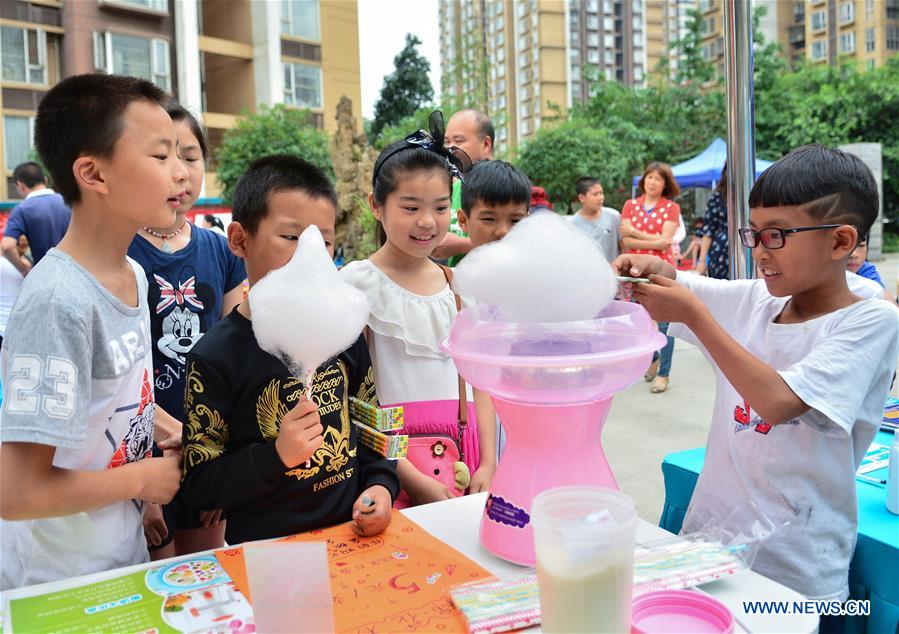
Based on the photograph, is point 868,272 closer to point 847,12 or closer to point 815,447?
point 815,447

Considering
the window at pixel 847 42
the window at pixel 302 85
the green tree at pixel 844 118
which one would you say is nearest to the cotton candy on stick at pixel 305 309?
the green tree at pixel 844 118

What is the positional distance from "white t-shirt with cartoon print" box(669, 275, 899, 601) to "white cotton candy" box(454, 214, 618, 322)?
0.54m

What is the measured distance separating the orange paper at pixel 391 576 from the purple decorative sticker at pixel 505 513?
8 cm

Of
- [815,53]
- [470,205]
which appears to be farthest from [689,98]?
[815,53]

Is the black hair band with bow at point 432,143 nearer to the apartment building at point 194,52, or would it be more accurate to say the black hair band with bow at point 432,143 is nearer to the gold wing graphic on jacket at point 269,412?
the gold wing graphic on jacket at point 269,412

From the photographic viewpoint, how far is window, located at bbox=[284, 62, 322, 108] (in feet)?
66.1

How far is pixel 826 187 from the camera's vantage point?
4.56 ft

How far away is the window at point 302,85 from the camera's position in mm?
20156

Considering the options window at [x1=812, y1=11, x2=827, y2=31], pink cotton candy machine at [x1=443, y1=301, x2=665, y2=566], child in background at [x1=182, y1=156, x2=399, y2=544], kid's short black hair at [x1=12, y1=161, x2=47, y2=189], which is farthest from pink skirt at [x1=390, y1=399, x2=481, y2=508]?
window at [x1=812, y1=11, x2=827, y2=31]

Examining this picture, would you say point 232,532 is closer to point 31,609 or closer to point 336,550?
point 336,550

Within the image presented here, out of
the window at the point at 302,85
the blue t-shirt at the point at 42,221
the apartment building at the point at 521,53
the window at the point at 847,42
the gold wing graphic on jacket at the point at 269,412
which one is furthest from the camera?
the apartment building at the point at 521,53

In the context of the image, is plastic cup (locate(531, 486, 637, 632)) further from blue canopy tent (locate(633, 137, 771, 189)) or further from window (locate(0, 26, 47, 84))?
window (locate(0, 26, 47, 84))

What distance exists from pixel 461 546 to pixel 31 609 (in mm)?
646

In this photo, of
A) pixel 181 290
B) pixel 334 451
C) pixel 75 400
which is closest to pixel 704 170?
pixel 181 290
